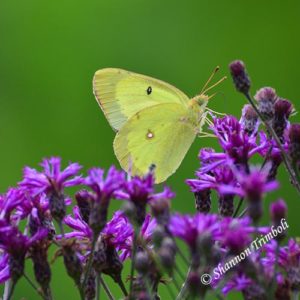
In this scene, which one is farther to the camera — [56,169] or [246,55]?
[246,55]

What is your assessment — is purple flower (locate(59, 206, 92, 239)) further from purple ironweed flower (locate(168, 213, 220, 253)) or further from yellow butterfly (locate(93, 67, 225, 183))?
yellow butterfly (locate(93, 67, 225, 183))

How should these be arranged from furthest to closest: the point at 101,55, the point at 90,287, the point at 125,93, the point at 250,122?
the point at 101,55
the point at 125,93
the point at 250,122
the point at 90,287

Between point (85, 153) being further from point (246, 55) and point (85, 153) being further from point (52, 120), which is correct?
point (246, 55)

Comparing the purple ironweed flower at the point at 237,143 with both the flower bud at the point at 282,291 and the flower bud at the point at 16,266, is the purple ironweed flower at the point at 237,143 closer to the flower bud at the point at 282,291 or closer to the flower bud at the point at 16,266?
the flower bud at the point at 282,291

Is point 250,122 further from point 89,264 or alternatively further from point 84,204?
point 89,264

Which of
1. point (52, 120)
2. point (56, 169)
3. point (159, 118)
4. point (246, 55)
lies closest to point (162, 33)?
point (246, 55)

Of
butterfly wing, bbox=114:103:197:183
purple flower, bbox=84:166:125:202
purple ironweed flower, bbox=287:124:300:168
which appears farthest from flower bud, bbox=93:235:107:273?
butterfly wing, bbox=114:103:197:183
